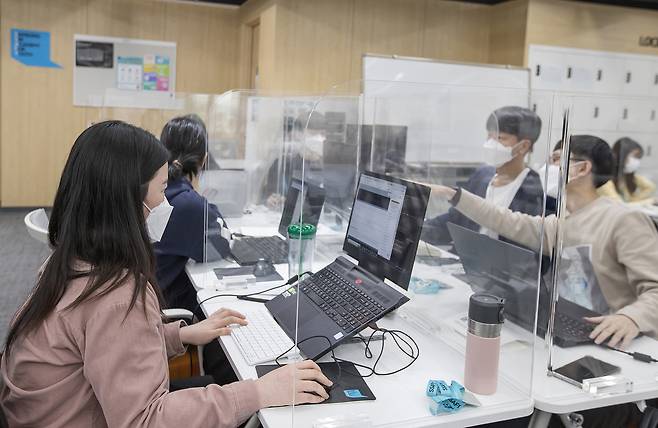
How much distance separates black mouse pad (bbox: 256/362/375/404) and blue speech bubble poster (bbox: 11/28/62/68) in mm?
6245

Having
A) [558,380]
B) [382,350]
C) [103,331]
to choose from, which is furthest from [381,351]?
[103,331]

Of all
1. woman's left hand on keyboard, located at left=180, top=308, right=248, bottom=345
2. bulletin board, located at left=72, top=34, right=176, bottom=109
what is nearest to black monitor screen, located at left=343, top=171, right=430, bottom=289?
woman's left hand on keyboard, located at left=180, top=308, right=248, bottom=345

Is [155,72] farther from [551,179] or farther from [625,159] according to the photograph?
[551,179]

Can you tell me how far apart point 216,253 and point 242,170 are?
84cm

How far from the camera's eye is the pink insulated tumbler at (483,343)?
1.24m

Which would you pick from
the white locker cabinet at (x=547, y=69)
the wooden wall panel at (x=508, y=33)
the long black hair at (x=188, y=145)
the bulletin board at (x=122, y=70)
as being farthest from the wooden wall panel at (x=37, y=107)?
the white locker cabinet at (x=547, y=69)

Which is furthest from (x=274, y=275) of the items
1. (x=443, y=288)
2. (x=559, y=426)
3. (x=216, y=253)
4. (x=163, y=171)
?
(x=559, y=426)

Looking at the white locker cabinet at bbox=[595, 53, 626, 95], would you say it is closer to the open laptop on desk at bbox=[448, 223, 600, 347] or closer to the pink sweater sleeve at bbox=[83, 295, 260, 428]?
the open laptop on desk at bbox=[448, 223, 600, 347]

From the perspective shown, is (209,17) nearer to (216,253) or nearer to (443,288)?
(216,253)

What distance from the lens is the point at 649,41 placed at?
6359 mm

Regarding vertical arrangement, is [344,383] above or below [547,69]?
below

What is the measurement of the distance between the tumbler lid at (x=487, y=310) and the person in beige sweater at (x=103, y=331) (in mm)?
362

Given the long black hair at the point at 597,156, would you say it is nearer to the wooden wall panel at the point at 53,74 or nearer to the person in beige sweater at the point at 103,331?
the person in beige sweater at the point at 103,331

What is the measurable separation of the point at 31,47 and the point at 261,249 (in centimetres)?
532
